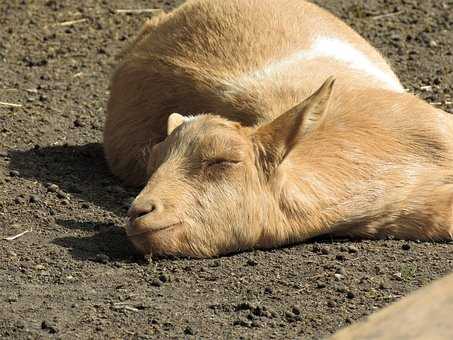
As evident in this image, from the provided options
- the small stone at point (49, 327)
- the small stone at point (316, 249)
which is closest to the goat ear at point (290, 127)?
the small stone at point (316, 249)

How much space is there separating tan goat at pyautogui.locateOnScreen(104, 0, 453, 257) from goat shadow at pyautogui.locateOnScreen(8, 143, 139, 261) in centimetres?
22

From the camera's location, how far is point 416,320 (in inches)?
152

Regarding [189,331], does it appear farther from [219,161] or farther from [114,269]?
[219,161]

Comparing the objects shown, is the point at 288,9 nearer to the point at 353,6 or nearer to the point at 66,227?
the point at 66,227

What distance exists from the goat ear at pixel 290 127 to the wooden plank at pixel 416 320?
270 cm

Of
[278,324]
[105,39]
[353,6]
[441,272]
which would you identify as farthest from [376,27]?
[278,324]

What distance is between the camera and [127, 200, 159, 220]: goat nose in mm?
6543

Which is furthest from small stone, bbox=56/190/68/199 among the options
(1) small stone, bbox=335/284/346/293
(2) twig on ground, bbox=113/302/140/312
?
(1) small stone, bbox=335/284/346/293

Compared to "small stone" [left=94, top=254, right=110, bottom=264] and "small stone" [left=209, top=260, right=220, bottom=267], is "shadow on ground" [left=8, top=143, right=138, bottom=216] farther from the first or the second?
"small stone" [left=209, top=260, right=220, bottom=267]

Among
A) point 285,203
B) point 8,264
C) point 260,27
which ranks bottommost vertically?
point 8,264

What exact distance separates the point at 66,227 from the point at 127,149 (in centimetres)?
133

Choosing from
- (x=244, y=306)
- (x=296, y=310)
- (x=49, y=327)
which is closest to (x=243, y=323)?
(x=244, y=306)

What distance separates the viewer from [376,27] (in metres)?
11.5

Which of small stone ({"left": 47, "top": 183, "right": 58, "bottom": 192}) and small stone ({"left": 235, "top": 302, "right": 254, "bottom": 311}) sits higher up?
small stone ({"left": 235, "top": 302, "right": 254, "bottom": 311})
